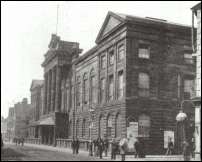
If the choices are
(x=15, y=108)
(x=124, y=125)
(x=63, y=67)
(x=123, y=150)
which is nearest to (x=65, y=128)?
(x=63, y=67)

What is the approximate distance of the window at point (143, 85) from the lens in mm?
40469

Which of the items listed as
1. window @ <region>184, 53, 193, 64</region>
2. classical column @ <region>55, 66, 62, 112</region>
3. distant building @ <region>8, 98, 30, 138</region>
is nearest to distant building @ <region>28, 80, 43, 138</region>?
classical column @ <region>55, 66, 62, 112</region>

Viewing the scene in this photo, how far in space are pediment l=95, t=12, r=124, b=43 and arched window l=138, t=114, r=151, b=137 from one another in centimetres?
968

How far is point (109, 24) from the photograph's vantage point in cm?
4444

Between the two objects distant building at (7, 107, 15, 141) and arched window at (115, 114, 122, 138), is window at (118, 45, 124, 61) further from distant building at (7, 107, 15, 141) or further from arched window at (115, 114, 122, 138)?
distant building at (7, 107, 15, 141)

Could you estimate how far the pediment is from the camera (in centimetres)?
4203

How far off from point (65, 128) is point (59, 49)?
41.9 feet

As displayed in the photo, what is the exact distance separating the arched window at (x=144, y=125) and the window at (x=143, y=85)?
2170mm

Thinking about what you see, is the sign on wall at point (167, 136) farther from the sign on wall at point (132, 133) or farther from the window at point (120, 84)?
the window at point (120, 84)

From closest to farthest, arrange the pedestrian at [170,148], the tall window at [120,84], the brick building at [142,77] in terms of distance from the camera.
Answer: the pedestrian at [170,148], the brick building at [142,77], the tall window at [120,84]

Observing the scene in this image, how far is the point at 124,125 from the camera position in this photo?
3925 cm

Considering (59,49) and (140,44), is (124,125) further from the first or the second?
(59,49)

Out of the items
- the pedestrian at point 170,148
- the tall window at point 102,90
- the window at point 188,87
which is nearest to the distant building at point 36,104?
the tall window at point 102,90

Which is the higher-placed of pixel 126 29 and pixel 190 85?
pixel 126 29
